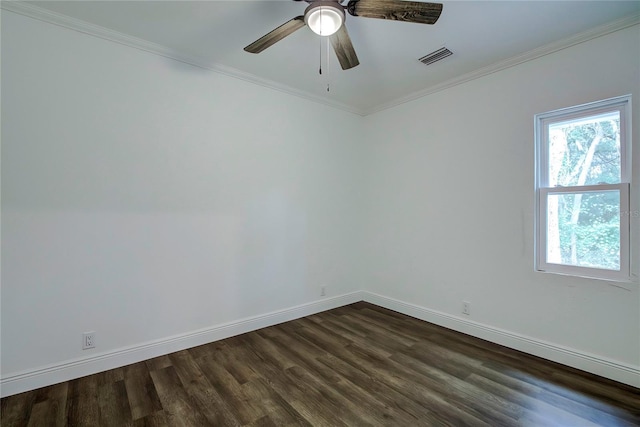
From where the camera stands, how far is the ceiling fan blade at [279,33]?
1845 millimetres

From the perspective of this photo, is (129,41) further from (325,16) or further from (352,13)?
(352,13)

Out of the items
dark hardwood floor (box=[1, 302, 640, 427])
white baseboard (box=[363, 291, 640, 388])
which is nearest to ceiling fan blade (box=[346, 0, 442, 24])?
dark hardwood floor (box=[1, 302, 640, 427])

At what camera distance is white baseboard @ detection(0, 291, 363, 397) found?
2.08m

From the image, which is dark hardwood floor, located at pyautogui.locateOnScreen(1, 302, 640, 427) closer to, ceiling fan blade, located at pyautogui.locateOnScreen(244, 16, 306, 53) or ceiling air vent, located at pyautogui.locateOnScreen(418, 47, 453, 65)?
ceiling fan blade, located at pyautogui.locateOnScreen(244, 16, 306, 53)

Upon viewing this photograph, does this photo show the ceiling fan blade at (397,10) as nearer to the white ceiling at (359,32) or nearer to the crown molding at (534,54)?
the white ceiling at (359,32)

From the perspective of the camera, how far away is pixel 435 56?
2.71 metres

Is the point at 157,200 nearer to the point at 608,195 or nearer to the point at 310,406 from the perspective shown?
the point at 310,406

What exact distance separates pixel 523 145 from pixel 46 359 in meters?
4.43

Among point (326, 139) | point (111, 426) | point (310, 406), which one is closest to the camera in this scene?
point (111, 426)

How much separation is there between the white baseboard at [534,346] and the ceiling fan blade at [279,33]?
3228mm

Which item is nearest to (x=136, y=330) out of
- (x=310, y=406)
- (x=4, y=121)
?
(x=310, y=406)

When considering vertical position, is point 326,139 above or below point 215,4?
below

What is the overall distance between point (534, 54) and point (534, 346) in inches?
106

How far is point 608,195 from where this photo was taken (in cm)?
231
